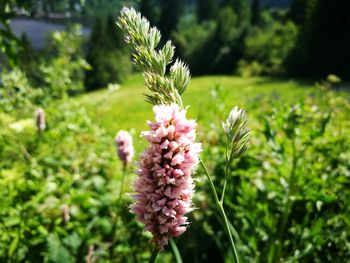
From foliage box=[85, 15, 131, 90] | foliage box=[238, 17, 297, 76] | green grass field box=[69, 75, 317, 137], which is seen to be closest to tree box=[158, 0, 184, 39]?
foliage box=[85, 15, 131, 90]

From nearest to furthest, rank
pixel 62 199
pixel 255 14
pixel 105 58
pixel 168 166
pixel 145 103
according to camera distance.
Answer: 1. pixel 168 166
2. pixel 62 199
3. pixel 145 103
4. pixel 105 58
5. pixel 255 14

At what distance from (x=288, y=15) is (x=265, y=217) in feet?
165

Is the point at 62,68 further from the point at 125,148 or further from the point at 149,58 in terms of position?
the point at 149,58

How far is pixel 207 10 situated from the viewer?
79125 millimetres

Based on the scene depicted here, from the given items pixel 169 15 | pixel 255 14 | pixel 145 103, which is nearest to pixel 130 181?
pixel 145 103

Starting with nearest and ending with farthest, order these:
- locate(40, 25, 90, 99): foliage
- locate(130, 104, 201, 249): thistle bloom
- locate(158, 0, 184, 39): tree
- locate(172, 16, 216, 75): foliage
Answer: locate(130, 104, 201, 249): thistle bloom < locate(40, 25, 90, 99): foliage < locate(172, 16, 216, 75): foliage < locate(158, 0, 184, 39): tree

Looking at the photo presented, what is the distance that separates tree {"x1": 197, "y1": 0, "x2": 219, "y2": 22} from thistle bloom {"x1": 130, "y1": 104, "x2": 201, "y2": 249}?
8095 centimetres

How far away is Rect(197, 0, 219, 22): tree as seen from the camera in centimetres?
7912

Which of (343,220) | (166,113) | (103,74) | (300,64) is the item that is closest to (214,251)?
(343,220)

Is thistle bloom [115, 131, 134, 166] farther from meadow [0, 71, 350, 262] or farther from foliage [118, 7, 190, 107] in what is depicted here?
foliage [118, 7, 190, 107]

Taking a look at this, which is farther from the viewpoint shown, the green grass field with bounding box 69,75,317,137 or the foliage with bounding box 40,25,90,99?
the foliage with bounding box 40,25,90,99

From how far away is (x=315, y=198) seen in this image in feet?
6.93

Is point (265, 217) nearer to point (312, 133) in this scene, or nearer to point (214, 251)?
point (312, 133)

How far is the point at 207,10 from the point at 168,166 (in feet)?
269
